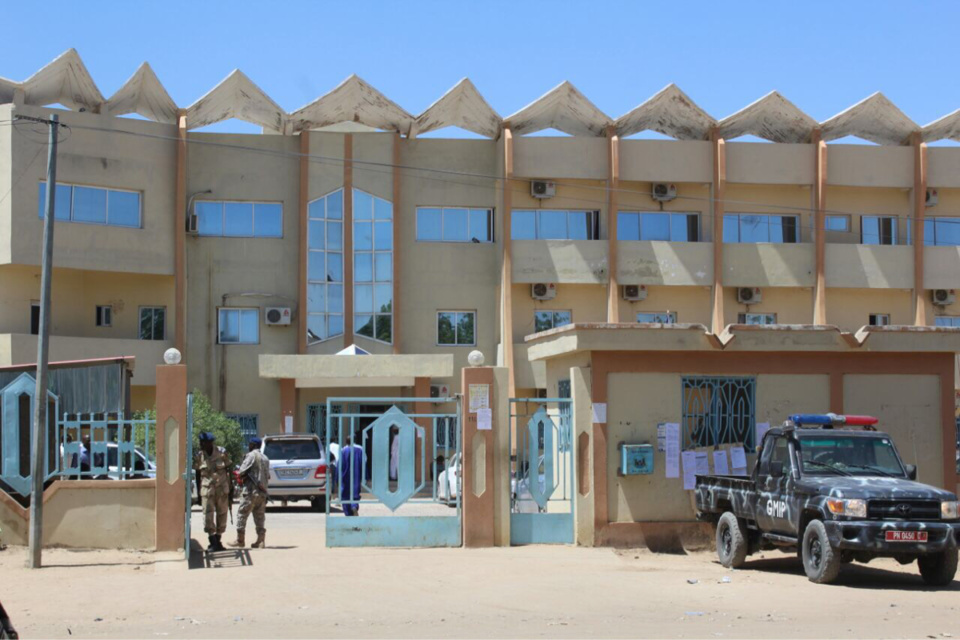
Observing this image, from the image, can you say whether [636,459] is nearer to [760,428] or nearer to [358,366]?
[760,428]

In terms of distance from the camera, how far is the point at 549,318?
35812 mm

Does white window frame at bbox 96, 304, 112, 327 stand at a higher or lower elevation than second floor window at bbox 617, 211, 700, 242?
lower

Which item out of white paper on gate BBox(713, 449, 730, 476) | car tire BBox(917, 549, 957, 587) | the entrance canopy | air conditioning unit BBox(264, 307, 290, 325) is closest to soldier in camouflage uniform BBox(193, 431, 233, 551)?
white paper on gate BBox(713, 449, 730, 476)

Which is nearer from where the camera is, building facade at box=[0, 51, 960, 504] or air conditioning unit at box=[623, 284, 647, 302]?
building facade at box=[0, 51, 960, 504]

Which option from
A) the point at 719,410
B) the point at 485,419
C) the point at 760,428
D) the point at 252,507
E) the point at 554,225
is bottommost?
the point at 252,507

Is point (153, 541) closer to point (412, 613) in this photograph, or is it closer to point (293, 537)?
point (293, 537)

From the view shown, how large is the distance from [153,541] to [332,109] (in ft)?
71.6

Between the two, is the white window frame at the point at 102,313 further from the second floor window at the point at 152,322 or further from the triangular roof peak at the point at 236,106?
Answer: the triangular roof peak at the point at 236,106

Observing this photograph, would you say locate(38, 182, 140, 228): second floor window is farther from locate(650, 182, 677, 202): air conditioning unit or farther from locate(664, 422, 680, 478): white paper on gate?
locate(664, 422, 680, 478): white paper on gate

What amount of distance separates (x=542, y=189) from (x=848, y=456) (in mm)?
22611

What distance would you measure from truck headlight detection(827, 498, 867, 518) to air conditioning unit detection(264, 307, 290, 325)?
79.8ft

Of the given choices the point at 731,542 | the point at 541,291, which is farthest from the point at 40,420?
the point at 541,291

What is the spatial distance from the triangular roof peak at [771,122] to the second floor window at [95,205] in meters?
17.9

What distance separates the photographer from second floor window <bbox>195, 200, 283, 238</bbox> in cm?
3488
